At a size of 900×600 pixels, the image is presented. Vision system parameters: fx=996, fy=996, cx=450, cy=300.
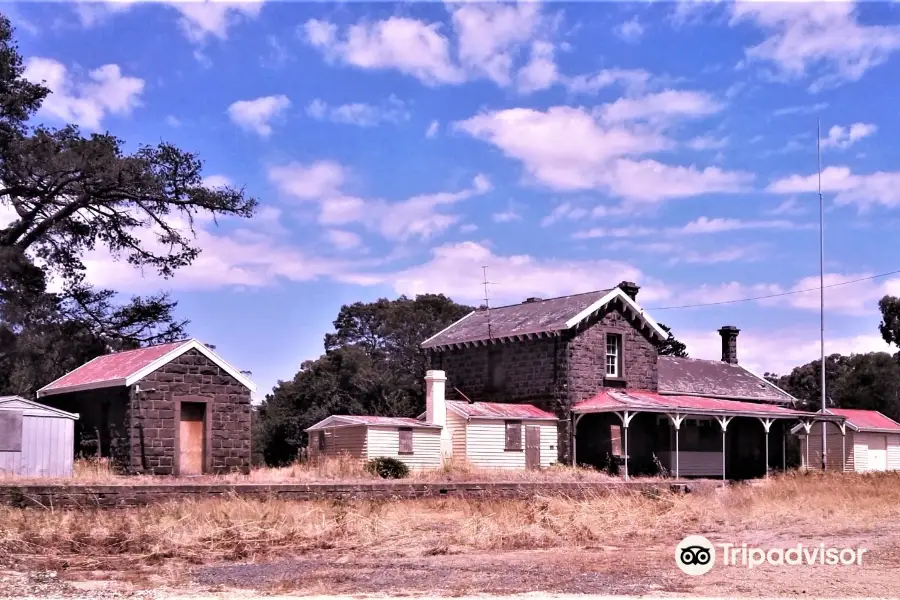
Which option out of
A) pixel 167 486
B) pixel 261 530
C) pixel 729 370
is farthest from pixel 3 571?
pixel 729 370

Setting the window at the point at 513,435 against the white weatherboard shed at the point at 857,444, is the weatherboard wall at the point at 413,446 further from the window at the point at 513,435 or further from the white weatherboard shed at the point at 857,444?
the white weatherboard shed at the point at 857,444

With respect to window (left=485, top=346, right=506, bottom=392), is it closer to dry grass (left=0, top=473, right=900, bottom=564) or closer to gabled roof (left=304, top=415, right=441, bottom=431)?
gabled roof (left=304, top=415, right=441, bottom=431)

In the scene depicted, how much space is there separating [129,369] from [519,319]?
16.4 m

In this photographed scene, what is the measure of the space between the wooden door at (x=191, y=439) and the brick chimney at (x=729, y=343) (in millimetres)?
28780

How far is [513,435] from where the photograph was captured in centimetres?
3378

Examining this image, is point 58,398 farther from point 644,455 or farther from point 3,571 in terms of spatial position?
point 644,455

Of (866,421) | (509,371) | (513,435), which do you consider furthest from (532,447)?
(866,421)

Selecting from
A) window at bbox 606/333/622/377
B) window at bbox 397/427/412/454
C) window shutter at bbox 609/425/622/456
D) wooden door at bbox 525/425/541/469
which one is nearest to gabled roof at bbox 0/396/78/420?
window at bbox 397/427/412/454

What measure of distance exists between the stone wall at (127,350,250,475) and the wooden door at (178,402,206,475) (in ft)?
0.78

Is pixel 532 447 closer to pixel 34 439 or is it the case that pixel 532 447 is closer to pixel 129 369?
pixel 129 369

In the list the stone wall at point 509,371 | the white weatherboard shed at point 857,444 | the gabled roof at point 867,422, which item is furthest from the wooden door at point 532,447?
the gabled roof at point 867,422

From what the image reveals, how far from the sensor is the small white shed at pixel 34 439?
23.6 meters

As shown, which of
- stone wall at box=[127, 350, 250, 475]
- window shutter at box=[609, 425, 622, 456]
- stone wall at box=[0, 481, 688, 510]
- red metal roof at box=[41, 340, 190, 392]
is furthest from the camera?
window shutter at box=[609, 425, 622, 456]

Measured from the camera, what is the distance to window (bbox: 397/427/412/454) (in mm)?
31641
